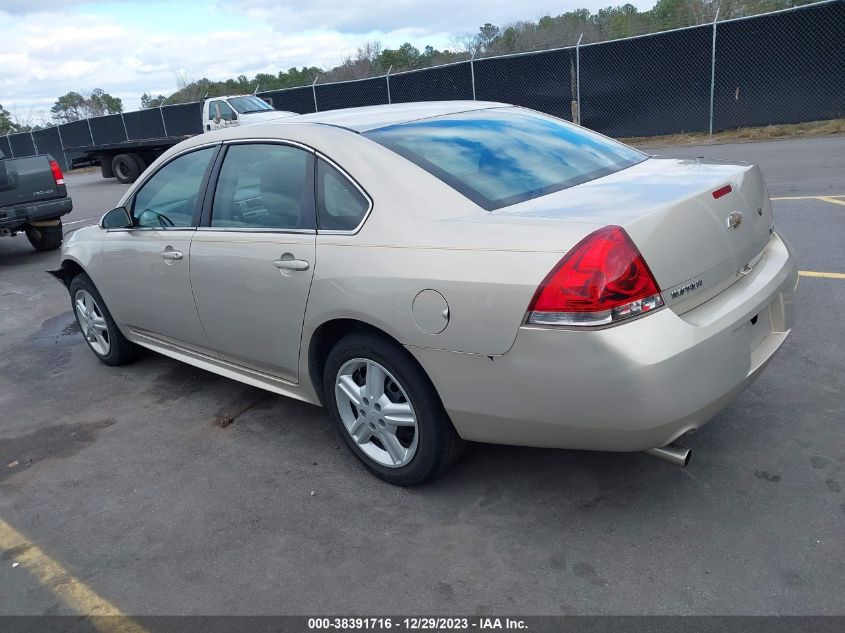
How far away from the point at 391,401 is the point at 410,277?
0.64 m

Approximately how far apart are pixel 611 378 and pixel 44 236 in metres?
10.3

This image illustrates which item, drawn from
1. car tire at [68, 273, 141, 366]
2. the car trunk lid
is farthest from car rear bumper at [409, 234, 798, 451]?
car tire at [68, 273, 141, 366]

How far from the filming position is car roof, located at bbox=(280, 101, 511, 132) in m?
3.56

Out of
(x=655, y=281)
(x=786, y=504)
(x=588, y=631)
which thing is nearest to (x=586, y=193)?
(x=655, y=281)

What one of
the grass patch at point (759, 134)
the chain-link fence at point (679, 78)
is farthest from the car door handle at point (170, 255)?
the chain-link fence at point (679, 78)

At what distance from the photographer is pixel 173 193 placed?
169 inches

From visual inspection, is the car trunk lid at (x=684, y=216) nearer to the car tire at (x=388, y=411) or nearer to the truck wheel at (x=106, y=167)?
the car tire at (x=388, y=411)

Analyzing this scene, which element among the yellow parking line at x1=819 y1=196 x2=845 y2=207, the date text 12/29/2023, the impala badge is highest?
the impala badge

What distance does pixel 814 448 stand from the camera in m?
3.21

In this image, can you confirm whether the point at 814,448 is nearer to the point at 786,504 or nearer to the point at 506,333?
the point at 786,504

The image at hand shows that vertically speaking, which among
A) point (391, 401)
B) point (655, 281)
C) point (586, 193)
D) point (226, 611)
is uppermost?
point (586, 193)

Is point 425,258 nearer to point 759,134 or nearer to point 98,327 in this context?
point 98,327

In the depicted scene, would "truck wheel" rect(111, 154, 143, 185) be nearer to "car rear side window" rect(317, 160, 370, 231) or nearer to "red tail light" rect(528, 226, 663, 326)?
"car rear side window" rect(317, 160, 370, 231)

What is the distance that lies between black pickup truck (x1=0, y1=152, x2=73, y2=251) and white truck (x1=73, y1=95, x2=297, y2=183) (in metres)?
7.66
